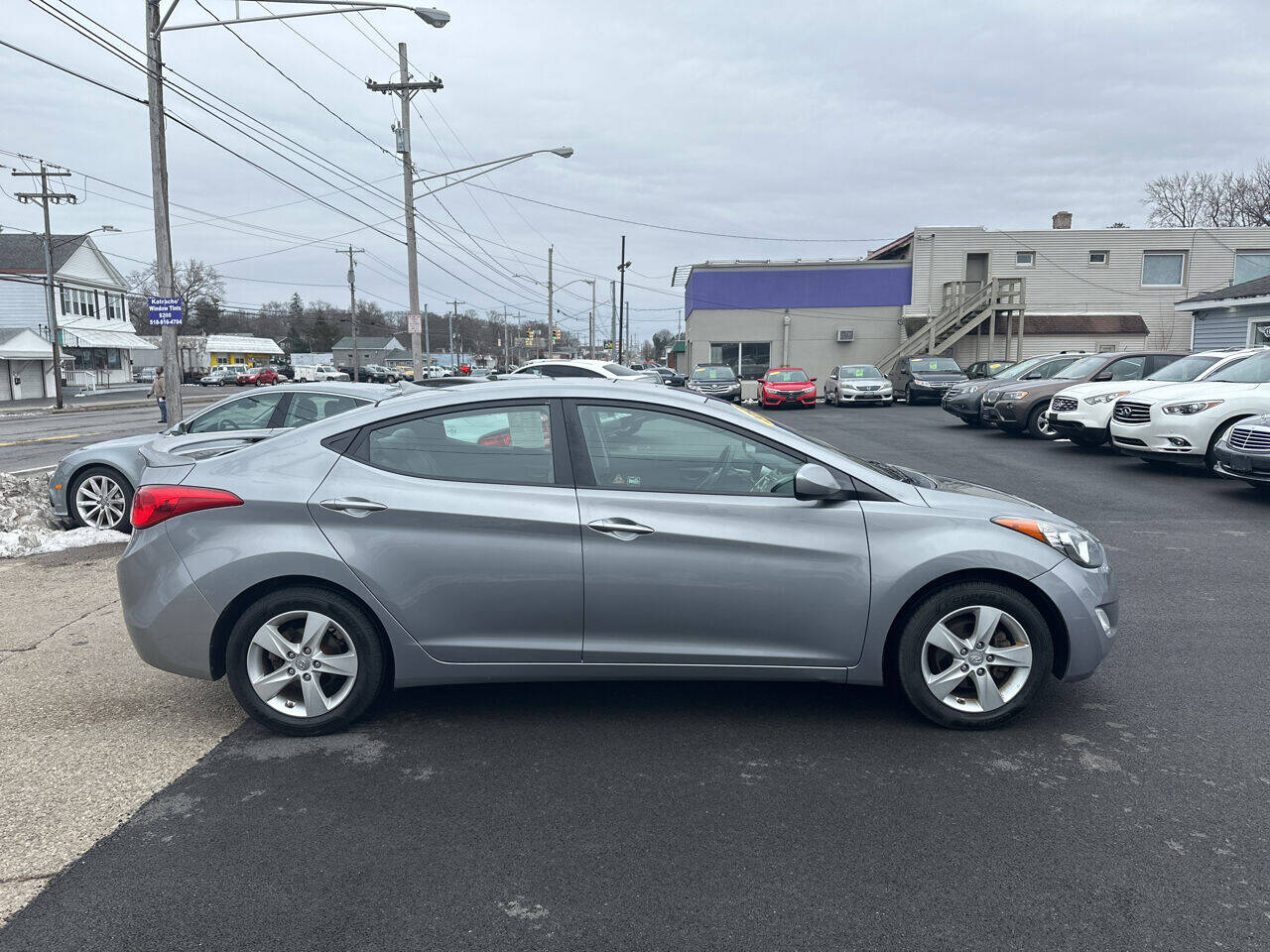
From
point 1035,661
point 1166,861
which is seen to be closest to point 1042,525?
point 1035,661

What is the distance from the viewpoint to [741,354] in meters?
44.2

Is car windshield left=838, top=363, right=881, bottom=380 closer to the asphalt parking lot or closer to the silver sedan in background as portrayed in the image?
the silver sedan in background

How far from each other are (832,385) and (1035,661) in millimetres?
30935

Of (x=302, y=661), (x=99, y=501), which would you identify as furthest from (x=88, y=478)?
(x=302, y=661)

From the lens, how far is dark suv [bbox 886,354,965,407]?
3103 centimetres

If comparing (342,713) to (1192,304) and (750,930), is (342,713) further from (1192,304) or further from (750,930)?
(1192,304)

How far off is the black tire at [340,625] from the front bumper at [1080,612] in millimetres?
2930

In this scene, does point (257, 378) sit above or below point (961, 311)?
below

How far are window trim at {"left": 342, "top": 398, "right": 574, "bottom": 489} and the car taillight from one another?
537 millimetres

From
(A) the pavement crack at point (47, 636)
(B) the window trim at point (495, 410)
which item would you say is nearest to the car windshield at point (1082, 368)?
(B) the window trim at point (495, 410)

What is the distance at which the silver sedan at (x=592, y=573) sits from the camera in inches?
149

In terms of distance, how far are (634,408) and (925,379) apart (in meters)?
29.5

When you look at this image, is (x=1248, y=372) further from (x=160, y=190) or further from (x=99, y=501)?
(x=160, y=190)

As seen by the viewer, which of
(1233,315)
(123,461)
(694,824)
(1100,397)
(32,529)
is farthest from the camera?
(1233,315)
